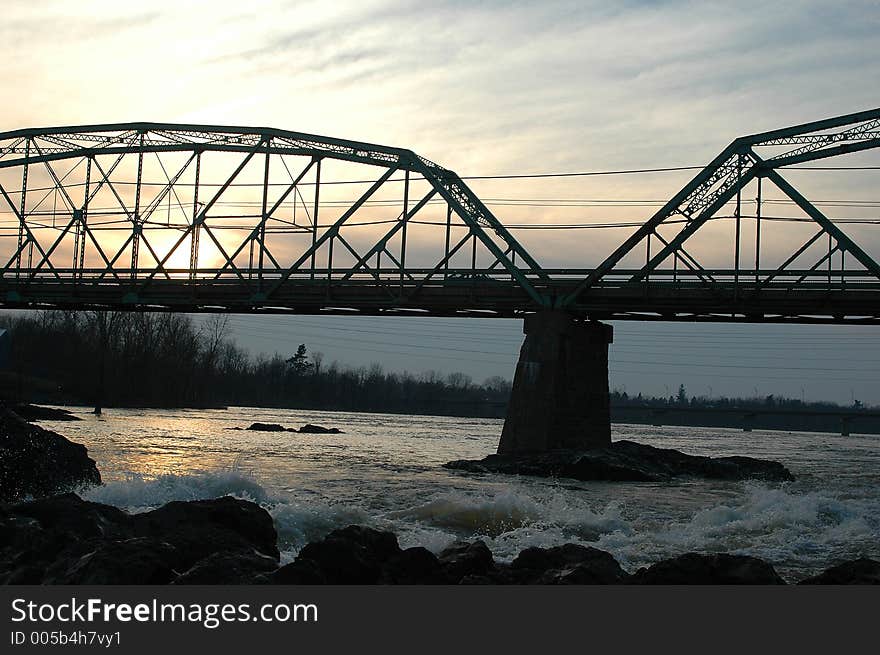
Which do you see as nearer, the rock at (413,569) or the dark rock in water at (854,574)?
the dark rock in water at (854,574)

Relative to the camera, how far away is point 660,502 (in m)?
26.4

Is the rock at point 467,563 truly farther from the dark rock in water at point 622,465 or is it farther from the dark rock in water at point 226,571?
the dark rock in water at point 622,465

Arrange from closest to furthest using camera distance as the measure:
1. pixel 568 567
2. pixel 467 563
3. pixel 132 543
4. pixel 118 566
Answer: pixel 118 566 < pixel 132 543 < pixel 568 567 < pixel 467 563

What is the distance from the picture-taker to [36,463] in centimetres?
2016

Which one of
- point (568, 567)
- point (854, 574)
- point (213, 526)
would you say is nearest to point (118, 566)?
point (213, 526)

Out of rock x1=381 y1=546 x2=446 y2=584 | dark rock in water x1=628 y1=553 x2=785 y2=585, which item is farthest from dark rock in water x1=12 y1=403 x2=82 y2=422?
dark rock in water x1=628 y1=553 x2=785 y2=585

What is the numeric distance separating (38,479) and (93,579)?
10852 millimetres

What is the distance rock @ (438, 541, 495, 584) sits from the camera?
40.0 ft

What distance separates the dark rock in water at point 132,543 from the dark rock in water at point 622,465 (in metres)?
21.2

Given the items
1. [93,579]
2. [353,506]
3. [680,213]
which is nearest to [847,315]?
[680,213]

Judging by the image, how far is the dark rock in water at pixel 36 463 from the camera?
63.1 ft

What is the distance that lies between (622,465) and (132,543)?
26575mm

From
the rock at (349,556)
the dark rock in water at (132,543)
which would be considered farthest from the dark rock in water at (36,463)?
the rock at (349,556)

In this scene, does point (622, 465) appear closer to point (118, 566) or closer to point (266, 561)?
point (266, 561)
